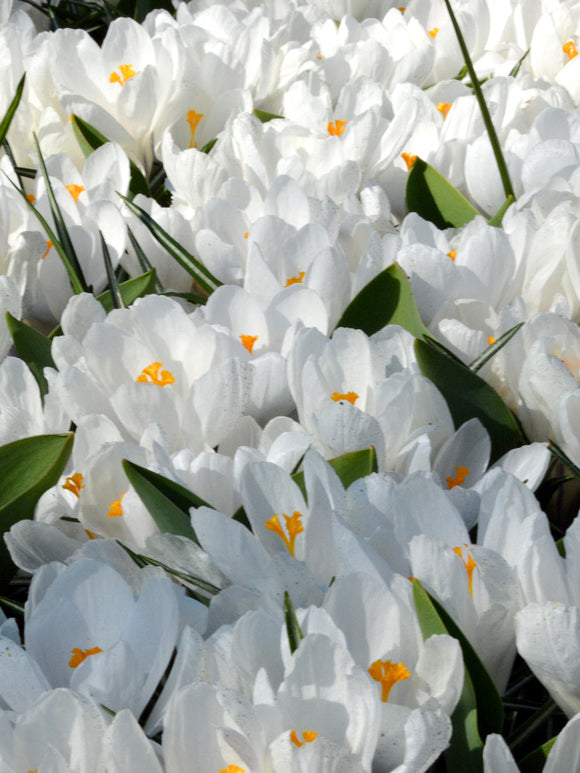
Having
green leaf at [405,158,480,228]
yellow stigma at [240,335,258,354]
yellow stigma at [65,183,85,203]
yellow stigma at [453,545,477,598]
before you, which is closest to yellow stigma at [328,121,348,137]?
green leaf at [405,158,480,228]

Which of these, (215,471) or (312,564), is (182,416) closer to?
(215,471)

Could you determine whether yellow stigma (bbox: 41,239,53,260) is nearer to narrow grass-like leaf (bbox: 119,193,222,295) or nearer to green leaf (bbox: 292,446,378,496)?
narrow grass-like leaf (bbox: 119,193,222,295)

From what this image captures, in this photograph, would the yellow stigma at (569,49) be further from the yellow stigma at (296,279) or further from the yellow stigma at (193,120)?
the yellow stigma at (296,279)

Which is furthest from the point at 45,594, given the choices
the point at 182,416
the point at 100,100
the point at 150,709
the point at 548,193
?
the point at 100,100

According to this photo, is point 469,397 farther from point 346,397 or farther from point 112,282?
point 112,282

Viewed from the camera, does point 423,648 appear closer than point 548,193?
Yes

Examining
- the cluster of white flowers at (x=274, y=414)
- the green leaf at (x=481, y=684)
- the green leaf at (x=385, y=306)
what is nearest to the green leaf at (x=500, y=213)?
the cluster of white flowers at (x=274, y=414)

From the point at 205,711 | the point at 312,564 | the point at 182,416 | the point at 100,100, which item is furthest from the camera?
the point at 100,100
